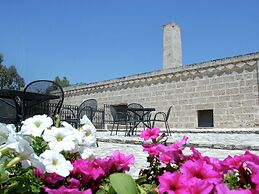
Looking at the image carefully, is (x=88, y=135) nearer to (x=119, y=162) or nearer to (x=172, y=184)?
(x=119, y=162)

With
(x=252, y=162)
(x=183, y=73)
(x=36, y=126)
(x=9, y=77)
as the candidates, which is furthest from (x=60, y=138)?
(x=9, y=77)

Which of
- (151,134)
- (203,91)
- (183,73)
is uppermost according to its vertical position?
(183,73)

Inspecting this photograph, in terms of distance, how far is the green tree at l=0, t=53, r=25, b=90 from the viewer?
99.2 ft

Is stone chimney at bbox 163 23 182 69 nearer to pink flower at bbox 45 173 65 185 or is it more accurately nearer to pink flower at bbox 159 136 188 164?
pink flower at bbox 159 136 188 164

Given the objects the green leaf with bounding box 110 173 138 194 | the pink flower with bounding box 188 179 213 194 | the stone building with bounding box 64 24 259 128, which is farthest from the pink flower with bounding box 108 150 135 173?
the stone building with bounding box 64 24 259 128

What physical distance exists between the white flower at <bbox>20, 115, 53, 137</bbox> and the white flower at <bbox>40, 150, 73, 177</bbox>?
0.17 metres

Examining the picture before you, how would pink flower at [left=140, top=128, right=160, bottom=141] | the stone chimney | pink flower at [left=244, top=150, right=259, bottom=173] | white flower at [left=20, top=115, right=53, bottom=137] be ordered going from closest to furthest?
1. pink flower at [left=244, top=150, right=259, bottom=173]
2. white flower at [left=20, top=115, right=53, bottom=137]
3. pink flower at [left=140, top=128, right=160, bottom=141]
4. the stone chimney

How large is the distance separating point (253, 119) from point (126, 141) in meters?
5.20

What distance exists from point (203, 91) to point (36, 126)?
9212 millimetres

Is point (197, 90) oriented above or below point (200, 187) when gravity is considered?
above

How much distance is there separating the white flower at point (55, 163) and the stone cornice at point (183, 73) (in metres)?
8.92

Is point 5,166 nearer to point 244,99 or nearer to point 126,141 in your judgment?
point 126,141

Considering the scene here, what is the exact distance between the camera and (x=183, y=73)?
10344 millimetres

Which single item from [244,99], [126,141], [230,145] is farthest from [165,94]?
[230,145]
